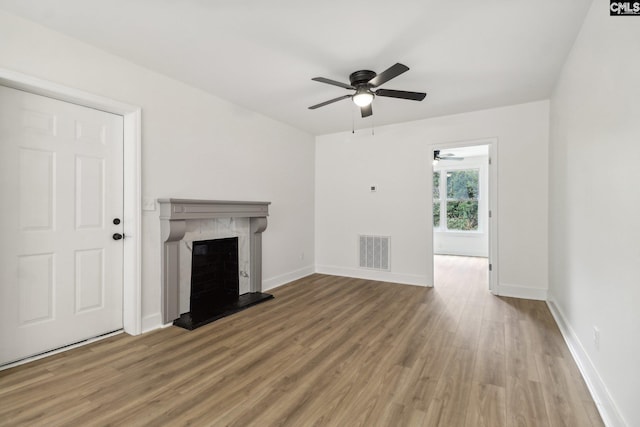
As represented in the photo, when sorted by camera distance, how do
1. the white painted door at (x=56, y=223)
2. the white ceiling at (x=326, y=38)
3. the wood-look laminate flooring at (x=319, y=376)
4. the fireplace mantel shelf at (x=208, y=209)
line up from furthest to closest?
the fireplace mantel shelf at (x=208, y=209) < the white painted door at (x=56, y=223) < the white ceiling at (x=326, y=38) < the wood-look laminate flooring at (x=319, y=376)

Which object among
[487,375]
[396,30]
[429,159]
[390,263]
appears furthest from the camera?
[390,263]

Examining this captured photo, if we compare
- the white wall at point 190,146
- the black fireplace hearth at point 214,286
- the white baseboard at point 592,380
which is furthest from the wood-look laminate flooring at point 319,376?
the white wall at point 190,146

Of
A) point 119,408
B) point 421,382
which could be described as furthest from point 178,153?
point 421,382

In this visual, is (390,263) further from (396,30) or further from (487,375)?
(396,30)

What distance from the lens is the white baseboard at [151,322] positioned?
9.61 feet

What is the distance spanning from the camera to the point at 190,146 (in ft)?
11.1

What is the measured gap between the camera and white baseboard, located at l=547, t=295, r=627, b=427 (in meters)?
1.62

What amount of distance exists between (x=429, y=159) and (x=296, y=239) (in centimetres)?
251

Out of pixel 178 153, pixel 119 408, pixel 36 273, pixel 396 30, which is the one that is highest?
pixel 396 30

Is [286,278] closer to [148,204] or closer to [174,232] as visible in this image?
[174,232]

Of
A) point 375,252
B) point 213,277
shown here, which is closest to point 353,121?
point 375,252

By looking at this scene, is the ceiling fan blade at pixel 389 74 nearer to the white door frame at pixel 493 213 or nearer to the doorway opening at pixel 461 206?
the white door frame at pixel 493 213

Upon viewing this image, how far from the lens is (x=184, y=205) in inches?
123

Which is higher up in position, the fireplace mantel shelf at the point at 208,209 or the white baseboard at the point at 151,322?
the fireplace mantel shelf at the point at 208,209
